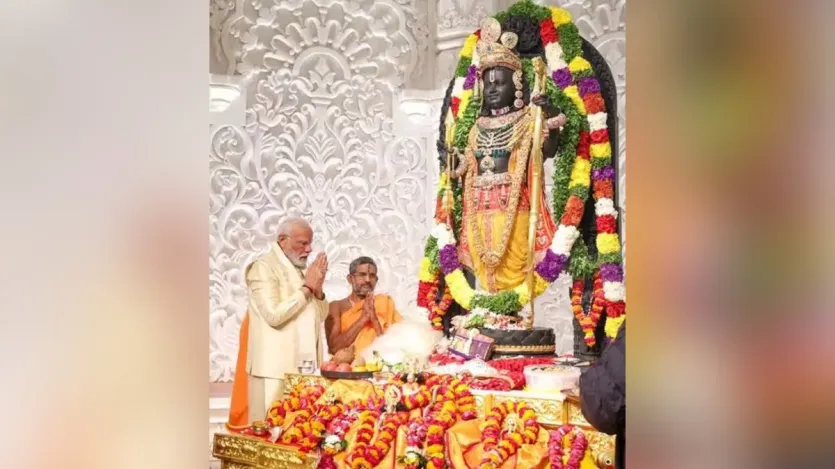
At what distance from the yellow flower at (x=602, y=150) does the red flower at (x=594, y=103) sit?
23 cm

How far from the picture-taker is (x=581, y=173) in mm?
5953

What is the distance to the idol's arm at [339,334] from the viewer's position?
650 centimetres

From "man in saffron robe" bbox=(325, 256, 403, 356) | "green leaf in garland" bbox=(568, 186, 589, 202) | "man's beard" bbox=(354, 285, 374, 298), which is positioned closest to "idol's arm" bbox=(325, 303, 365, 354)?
"man in saffron robe" bbox=(325, 256, 403, 356)

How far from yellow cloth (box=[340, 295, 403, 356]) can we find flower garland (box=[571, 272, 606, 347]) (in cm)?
141

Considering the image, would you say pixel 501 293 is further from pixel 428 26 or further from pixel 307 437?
pixel 428 26

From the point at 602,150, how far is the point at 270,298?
99.9 inches

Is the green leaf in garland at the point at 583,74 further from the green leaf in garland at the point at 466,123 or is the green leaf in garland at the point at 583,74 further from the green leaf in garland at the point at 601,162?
the green leaf in garland at the point at 466,123

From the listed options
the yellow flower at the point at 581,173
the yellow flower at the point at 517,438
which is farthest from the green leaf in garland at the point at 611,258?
the yellow flower at the point at 517,438

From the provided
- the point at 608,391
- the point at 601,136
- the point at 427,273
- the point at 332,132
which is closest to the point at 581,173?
the point at 601,136

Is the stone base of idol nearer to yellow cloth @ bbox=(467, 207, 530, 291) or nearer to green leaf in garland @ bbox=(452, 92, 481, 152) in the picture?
yellow cloth @ bbox=(467, 207, 530, 291)

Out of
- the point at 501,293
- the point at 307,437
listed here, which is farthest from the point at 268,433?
the point at 501,293

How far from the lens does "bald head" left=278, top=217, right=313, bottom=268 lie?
20.6ft
